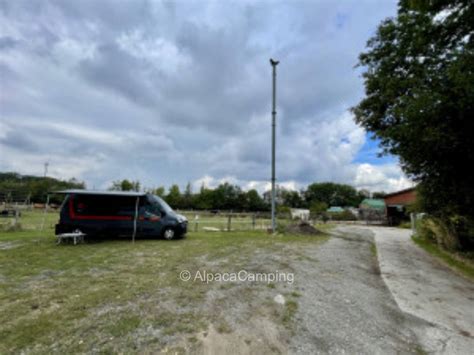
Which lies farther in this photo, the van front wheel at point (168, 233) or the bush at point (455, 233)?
the van front wheel at point (168, 233)

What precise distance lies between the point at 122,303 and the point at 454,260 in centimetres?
961

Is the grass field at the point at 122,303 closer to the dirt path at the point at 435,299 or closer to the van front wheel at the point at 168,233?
the dirt path at the point at 435,299

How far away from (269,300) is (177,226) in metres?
6.50

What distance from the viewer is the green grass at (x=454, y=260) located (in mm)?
6292

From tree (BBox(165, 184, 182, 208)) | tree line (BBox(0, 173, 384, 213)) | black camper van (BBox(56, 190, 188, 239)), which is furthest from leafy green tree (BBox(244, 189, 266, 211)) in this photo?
black camper van (BBox(56, 190, 188, 239))

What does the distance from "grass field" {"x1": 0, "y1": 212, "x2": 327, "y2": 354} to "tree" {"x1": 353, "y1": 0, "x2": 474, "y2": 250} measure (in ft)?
15.6

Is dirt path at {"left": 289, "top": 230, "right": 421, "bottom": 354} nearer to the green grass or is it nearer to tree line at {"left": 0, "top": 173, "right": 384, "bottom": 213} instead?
the green grass

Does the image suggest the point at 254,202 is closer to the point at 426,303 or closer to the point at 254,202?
the point at 254,202

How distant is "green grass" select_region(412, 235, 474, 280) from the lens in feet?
20.6

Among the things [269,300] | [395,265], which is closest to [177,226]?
[269,300]

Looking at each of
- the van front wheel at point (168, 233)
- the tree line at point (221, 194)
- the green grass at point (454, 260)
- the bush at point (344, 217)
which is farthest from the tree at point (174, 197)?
the green grass at point (454, 260)

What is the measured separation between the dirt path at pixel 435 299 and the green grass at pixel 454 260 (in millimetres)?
269

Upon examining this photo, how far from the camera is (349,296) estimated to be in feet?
13.3

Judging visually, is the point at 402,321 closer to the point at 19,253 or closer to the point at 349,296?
the point at 349,296
